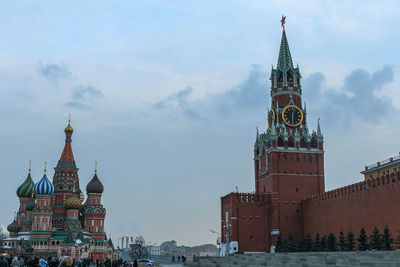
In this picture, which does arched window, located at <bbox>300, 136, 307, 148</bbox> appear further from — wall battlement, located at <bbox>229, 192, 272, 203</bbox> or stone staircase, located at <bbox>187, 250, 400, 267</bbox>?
stone staircase, located at <bbox>187, 250, 400, 267</bbox>

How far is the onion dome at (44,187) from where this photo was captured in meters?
66.3

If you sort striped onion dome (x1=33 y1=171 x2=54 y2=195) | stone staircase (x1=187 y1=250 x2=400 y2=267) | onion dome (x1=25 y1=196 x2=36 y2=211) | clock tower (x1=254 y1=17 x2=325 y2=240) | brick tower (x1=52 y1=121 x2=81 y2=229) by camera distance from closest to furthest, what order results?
1. stone staircase (x1=187 y1=250 x2=400 y2=267)
2. clock tower (x1=254 y1=17 x2=325 y2=240)
3. striped onion dome (x1=33 y1=171 x2=54 y2=195)
4. brick tower (x1=52 y1=121 x2=81 y2=229)
5. onion dome (x1=25 y1=196 x2=36 y2=211)

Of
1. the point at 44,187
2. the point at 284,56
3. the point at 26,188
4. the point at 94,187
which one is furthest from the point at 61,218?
the point at 284,56

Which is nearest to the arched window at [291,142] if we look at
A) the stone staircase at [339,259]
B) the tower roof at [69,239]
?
the stone staircase at [339,259]

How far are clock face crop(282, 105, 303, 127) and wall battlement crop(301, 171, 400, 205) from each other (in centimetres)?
924

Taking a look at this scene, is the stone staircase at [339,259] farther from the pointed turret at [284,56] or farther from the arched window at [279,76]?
the pointed turret at [284,56]

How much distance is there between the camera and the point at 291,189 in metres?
54.9

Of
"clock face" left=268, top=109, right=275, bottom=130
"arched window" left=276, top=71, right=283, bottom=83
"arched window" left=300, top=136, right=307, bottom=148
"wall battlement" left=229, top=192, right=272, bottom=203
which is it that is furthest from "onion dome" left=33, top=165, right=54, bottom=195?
"arched window" left=300, top=136, right=307, bottom=148

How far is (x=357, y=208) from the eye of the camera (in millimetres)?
42656

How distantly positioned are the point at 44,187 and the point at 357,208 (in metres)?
40.9

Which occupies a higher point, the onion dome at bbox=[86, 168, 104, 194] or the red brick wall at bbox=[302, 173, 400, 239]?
the onion dome at bbox=[86, 168, 104, 194]

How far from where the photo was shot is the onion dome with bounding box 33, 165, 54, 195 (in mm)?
66312

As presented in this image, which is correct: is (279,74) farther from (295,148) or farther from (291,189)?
(291,189)

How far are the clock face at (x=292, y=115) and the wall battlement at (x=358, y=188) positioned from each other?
924 cm
